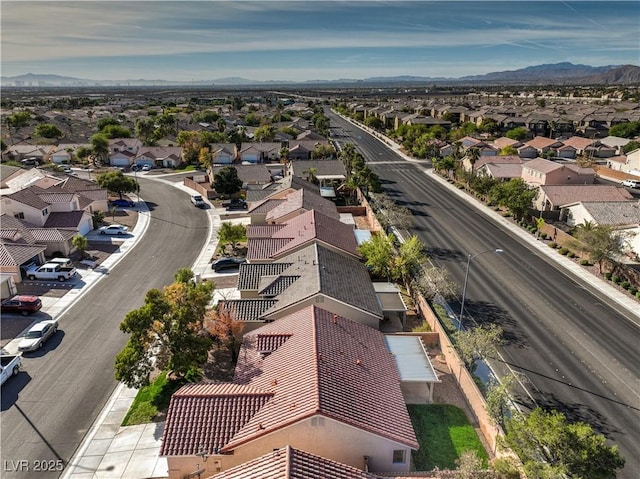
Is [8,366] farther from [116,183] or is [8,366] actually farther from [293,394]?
[116,183]

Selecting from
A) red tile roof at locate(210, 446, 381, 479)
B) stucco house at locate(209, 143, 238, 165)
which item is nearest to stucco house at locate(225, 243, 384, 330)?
red tile roof at locate(210, 446, 381, 479)

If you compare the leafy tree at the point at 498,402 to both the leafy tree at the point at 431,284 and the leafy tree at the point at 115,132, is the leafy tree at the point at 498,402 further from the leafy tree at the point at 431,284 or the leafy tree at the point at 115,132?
the leafy tree at the point at 115,132

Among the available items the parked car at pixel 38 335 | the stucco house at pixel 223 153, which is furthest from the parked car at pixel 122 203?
the parked car at pixel 38 335

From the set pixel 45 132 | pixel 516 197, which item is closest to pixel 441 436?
pixel 516 197

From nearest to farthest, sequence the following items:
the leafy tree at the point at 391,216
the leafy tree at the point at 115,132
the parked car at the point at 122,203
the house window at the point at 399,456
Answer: the house window at the point at 399,456
the leafy tree at the point at 391,216
the parked car at the point at 122,203
the leafy tree at the point at 115,132

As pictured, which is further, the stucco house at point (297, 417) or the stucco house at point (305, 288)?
the stucco house at point (305, 288)

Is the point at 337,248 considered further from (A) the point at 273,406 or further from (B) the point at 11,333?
(B) the point at 11,333

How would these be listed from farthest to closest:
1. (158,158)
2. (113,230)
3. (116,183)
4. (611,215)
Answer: (158,158)
(116,183)
(113,230)
(611,215)
